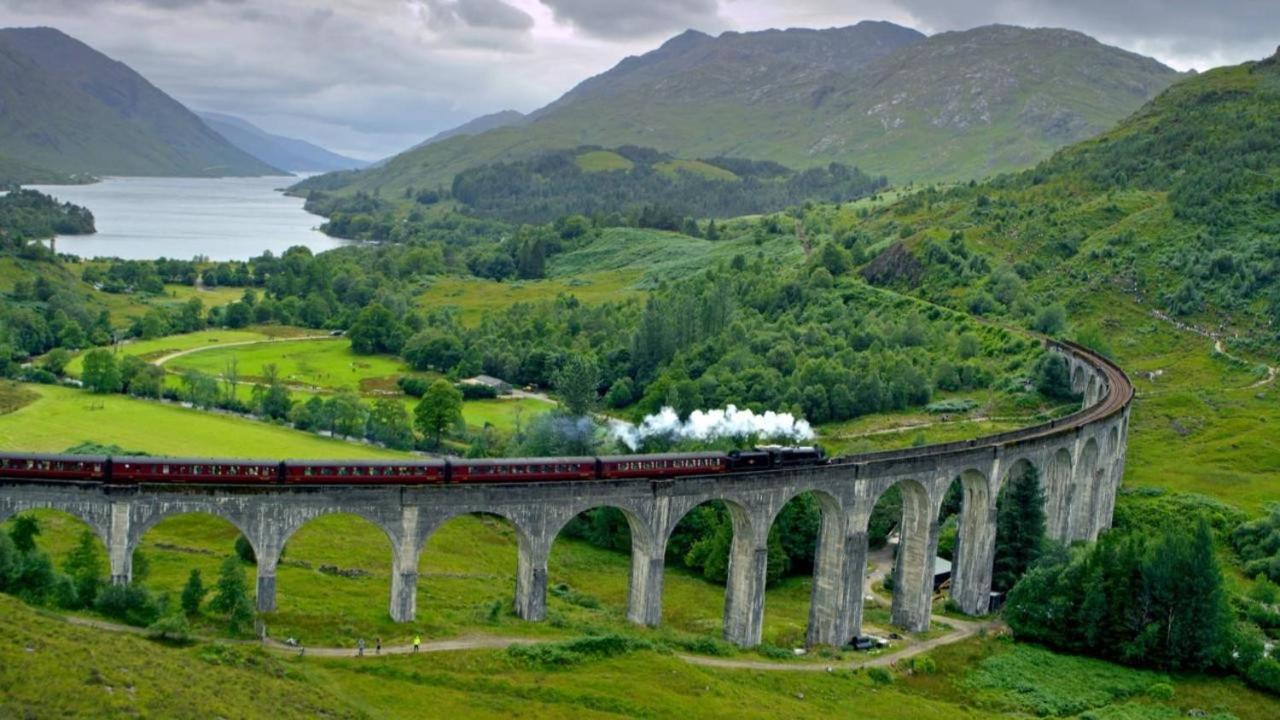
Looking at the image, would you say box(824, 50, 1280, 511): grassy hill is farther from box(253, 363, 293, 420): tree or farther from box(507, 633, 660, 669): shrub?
box(253, 363, 293, 420): tree

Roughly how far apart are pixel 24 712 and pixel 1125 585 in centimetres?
5362

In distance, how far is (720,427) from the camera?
80.4 meters

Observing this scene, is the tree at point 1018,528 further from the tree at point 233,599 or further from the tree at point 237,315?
the tree at point 237,315

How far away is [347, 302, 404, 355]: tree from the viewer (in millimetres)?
157250

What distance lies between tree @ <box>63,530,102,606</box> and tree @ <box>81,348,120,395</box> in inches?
2850

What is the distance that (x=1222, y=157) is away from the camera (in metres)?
159

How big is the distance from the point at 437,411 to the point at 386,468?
5619cm

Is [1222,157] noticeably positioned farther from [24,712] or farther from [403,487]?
[24,712]

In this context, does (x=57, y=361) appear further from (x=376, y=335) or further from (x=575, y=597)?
(x=575, y=597)

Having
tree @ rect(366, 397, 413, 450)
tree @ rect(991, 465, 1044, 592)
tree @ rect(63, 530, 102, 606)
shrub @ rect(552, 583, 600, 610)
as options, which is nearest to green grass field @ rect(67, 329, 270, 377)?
tree @ rect(366, 397, 413, 450)

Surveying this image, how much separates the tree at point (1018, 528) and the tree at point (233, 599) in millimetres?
45579

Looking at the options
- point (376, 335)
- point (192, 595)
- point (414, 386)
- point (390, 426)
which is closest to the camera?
point (192, 595)

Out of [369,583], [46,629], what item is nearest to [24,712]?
[46,629]

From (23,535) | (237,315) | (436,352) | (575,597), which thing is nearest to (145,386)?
(436,352)
